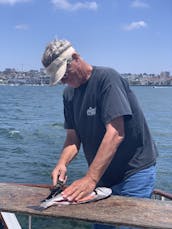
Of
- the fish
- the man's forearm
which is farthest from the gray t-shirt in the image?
the fish

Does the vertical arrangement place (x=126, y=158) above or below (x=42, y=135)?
above

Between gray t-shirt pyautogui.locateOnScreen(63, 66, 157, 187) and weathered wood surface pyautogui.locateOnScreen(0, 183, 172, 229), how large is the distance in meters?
0.38

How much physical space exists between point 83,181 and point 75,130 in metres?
0.97

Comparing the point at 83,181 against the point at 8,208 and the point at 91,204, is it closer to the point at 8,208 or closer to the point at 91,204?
the point at 91,204

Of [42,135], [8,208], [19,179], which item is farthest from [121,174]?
[42,135]

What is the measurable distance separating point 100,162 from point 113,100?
0.51 m

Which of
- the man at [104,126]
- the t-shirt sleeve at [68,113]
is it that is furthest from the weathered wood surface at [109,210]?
the t-shirt sleeve at [68,113]

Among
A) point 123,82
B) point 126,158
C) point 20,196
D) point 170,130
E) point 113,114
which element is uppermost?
point 123,82

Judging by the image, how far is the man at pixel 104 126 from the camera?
3.23 m

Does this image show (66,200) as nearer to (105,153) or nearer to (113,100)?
(105,153)

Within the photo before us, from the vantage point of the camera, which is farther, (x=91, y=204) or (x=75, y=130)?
(x=75, y=130)

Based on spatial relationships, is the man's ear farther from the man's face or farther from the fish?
the fish

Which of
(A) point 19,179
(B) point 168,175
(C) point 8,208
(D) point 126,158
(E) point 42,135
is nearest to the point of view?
(C) point 8,208

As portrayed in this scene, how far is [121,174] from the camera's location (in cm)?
360
